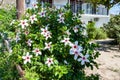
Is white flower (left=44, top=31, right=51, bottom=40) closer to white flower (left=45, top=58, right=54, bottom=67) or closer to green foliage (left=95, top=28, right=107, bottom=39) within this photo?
white flower (left=45, top=58, right=54, bottom=67)

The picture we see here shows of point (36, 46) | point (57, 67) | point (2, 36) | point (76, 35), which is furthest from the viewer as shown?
point (2, 36)

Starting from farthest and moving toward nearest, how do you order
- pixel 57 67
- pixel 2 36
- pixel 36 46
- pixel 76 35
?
pixel 2 36 < pixel 76 35 < pixel 36 46 < pixel 57 67

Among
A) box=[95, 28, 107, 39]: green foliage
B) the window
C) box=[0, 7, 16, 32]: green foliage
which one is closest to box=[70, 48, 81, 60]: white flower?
box=[0, 7, 16, 32]: green foliage

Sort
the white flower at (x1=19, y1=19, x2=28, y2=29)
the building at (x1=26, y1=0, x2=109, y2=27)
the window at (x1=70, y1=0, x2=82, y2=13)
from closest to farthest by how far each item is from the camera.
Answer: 1. the white flower at (x1=19, y1=19, x2=28, y2=29)
2. the building at (x1=26, y1=0, x2=109, y2=27)
3. the window at (x1=70, y1=0, x2=82, y2=13)

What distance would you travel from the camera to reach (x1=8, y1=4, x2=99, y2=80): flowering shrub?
399 cm

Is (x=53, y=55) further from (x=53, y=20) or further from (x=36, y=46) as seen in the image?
(x=53, y=20)

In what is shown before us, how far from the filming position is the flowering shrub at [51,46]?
3994 millimetres

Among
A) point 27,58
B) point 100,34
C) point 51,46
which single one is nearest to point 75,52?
point 51,46

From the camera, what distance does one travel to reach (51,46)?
4.12m

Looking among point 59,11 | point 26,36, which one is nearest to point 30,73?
point 26,36

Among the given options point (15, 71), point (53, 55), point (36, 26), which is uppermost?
point (36, 26)

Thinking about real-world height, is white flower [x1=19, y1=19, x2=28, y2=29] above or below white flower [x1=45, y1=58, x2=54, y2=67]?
above

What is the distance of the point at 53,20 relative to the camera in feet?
14.8

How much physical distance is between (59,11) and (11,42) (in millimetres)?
951
